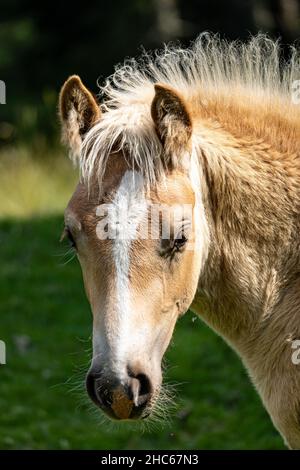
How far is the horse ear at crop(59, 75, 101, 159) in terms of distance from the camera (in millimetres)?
4043

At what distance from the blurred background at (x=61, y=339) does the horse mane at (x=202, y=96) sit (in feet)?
2.22

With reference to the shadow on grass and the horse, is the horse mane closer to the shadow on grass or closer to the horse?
the horse

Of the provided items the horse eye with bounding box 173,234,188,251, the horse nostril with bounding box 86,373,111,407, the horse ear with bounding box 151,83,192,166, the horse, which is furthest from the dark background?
the horse nostril with bounding box 86,373,111,407

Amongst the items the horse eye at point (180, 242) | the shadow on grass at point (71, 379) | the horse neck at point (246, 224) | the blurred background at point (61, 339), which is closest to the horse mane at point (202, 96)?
the horse neck at point (246, 224)

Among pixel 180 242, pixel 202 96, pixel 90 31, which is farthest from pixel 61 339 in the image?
pixel 90 31

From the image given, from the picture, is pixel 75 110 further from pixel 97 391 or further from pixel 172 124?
pixel 97 391

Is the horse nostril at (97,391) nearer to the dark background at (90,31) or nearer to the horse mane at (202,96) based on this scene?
the horse mane at (202,96)

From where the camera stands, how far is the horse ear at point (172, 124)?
376 cm

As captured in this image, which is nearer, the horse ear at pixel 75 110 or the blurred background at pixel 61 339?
the horse ear at pixel 75 110

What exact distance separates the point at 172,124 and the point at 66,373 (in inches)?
186

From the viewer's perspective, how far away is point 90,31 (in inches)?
771

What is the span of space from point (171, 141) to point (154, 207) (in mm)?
329

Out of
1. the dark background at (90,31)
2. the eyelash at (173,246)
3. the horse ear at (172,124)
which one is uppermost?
the dark background at (90,31)

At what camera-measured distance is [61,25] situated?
19688 millimetres
